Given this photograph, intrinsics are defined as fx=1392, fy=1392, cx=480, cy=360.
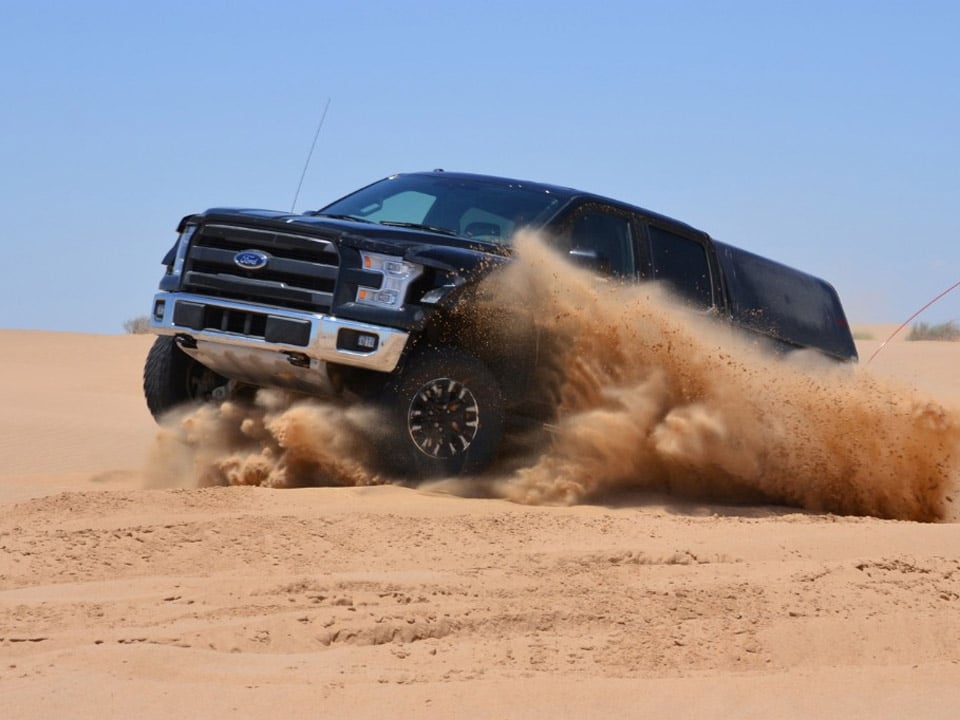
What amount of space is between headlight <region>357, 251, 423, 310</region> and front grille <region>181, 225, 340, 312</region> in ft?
0.56

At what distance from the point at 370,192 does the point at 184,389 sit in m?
1.75

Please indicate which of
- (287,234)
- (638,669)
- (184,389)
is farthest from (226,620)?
(184,389)

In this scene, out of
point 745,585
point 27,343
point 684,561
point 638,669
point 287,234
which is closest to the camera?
point 638,669

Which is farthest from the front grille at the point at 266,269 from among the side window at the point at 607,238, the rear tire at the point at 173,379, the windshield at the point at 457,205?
the side window at the point at 607,238

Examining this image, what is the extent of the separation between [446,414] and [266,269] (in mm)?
1198

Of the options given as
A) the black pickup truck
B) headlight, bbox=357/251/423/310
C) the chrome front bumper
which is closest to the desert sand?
the black pickup truck

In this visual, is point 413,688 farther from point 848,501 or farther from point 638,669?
point 848,501

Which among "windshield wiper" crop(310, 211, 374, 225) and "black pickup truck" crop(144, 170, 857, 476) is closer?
"black pickup truck" crop(144, 170, 857, 476)

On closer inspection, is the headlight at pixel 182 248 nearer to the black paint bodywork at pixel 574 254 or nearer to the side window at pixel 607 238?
the black paint bodywork at pixel 574 254

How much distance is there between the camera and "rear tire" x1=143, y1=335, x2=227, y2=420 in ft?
26.2

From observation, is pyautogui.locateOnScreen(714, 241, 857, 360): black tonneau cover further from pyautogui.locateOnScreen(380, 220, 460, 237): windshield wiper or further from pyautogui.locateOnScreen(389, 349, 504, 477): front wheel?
pyautogui.locateOnScreen(389, 349, 504, 477): front wheel

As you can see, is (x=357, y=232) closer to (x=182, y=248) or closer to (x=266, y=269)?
(x=266, y=269)

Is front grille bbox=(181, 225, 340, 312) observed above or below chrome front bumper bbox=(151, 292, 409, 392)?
above

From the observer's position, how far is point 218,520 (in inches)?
238
